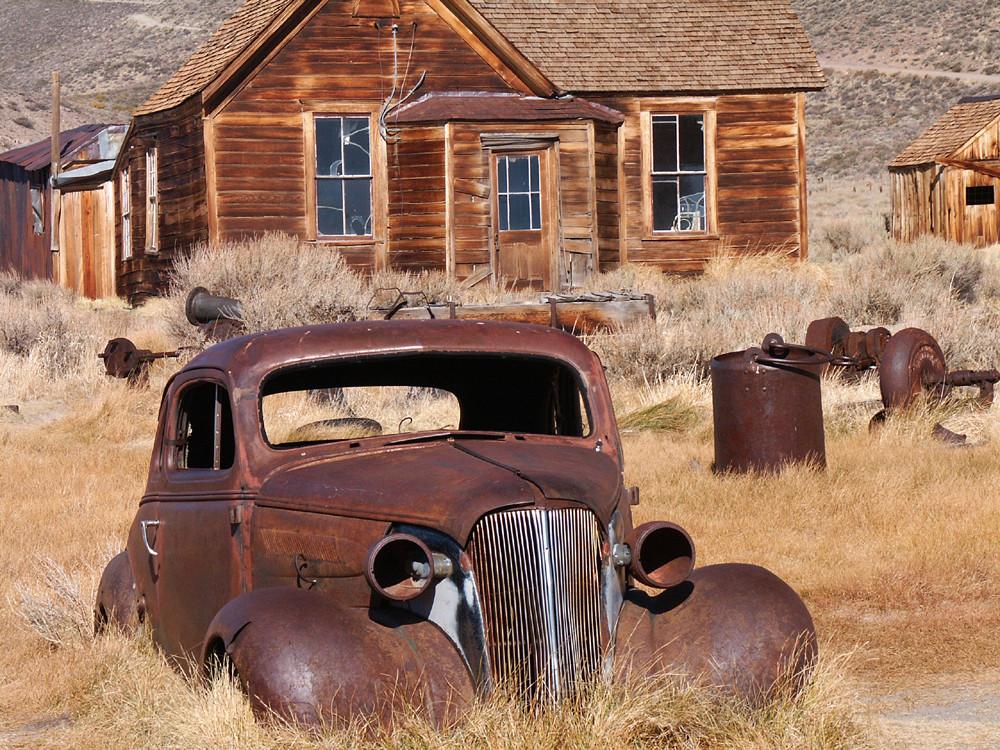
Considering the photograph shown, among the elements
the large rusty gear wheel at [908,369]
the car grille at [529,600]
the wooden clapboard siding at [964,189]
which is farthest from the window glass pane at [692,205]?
the car grille at [529,600]

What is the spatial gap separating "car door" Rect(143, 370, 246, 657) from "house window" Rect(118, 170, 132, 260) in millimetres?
19308

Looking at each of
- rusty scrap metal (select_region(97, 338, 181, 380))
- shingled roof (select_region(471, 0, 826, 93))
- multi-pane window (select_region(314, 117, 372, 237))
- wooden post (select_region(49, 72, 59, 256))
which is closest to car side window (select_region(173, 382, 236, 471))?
rusty scrap metal (select_region(97, 338, 181, 380))

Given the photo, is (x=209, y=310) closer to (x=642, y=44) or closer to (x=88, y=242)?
(x=642, y=44)

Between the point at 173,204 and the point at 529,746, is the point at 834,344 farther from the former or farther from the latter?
the point at 173,204

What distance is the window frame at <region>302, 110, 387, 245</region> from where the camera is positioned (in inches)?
819

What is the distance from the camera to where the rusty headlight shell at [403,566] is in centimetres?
418

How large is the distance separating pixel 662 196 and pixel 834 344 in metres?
9.68

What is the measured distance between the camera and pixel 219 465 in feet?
17.1

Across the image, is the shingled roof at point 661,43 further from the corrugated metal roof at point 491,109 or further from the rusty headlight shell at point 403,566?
the rusty headlight shell at point 403,566

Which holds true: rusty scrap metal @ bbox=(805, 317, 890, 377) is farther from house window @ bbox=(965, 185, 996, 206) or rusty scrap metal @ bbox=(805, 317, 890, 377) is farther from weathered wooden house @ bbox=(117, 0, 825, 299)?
house window @ bbox=(965, 185, 996, 206)

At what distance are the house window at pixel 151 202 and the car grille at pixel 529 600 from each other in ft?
64.0

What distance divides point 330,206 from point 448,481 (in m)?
17.1

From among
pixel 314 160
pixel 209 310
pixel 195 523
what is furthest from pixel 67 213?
pixel 195 523

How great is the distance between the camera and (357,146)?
21.0 m
